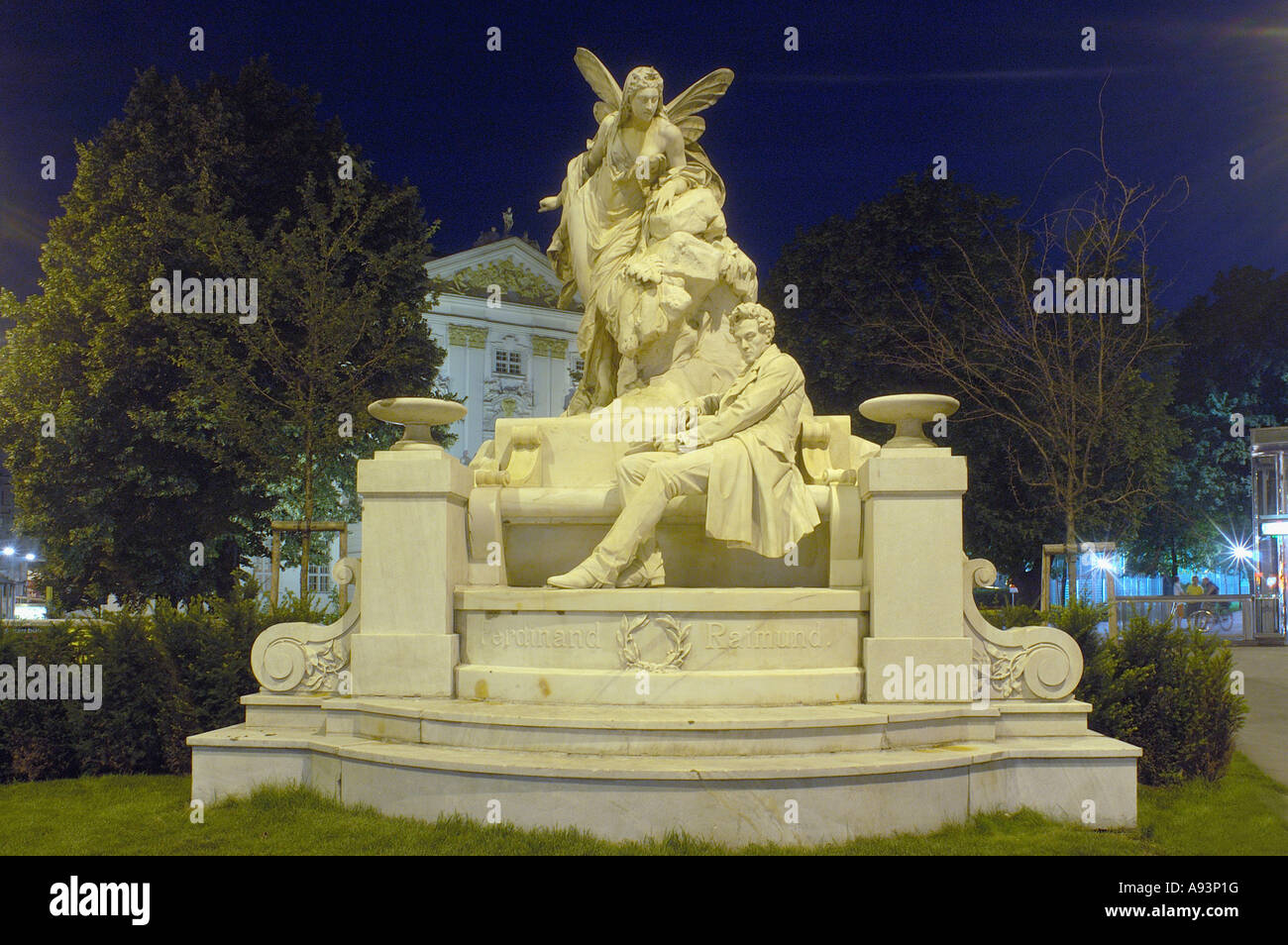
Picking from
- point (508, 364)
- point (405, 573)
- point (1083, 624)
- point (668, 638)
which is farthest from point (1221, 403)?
point (405, 573)

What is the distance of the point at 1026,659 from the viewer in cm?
750

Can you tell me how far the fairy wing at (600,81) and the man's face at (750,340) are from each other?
104 inches

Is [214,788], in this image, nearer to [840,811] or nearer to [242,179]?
[840,811]

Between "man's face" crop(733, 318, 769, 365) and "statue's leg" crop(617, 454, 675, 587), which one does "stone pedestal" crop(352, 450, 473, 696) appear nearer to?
"statue's leg" crop(617, 454, 675, 587)

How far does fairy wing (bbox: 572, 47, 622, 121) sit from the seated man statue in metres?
3.27

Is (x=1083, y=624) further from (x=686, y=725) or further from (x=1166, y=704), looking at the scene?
(x=686, y=725)

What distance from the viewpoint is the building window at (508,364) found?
3909cm

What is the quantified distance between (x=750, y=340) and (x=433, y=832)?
4.01 metres

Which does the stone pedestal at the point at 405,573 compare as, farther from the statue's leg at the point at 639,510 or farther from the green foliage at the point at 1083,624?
the green foliage at the point at 1083,624

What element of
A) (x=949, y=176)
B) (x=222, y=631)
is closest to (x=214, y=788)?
(x=222, y=631)

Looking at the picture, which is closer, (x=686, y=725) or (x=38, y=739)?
(x=686, y=725)

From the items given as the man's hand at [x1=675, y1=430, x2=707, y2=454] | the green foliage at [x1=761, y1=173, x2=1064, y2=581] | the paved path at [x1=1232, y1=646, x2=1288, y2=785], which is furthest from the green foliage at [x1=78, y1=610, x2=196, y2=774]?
the green foliage at [x1=761, y1=173, x2=1064, y2=581]

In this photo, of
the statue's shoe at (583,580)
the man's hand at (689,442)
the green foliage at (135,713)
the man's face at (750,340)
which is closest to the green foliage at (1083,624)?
the man's face at (750,340)

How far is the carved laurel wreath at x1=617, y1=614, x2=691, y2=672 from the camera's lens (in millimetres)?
7137
